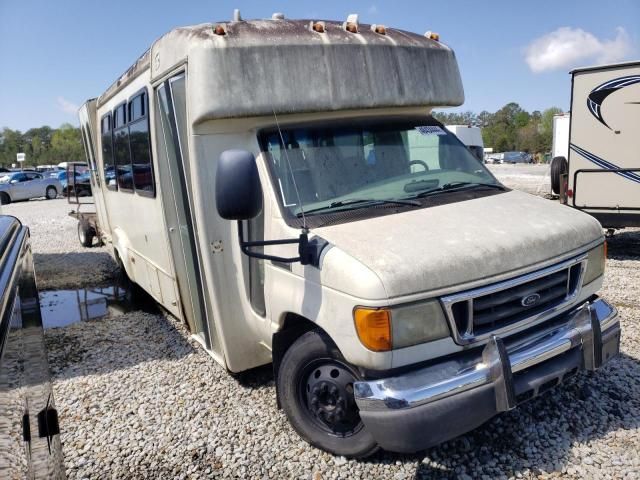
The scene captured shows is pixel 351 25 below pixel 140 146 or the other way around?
the other way around

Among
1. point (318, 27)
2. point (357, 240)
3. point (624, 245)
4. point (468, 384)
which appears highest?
point (318, 27)

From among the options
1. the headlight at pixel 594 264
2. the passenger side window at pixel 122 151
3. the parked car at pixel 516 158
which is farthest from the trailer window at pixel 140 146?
the parked car at pixel 516 158

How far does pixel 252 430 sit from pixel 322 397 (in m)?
0.76

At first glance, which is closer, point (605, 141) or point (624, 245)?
point (605, 141)

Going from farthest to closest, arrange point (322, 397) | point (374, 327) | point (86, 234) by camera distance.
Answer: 1. point (86, 234)
2. point (322, 397)
3. point (374, 327)

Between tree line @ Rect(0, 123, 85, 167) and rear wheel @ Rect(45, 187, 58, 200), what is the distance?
5433 centimetres

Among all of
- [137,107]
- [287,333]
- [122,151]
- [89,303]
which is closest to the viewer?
[287,333]

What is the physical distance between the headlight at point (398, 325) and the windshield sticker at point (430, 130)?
6.28 ft

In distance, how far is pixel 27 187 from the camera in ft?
86.8

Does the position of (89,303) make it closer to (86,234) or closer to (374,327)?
(86,234)

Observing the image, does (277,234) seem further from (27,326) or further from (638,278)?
(638,278)

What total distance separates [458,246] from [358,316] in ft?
2.35

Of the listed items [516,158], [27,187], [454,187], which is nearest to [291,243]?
[454,187]

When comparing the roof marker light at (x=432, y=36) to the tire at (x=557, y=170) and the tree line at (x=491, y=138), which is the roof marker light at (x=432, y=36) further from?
the tree line at (x=491, y=138)
